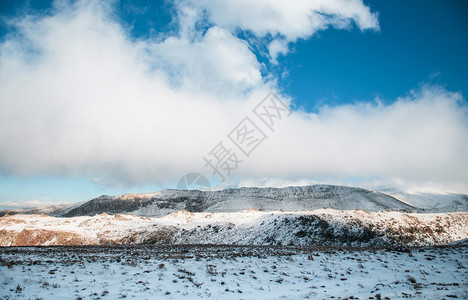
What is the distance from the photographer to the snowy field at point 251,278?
948 cm

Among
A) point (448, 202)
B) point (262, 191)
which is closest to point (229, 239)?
point (262, 191)

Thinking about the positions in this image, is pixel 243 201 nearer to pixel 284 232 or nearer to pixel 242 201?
pixel 242 201

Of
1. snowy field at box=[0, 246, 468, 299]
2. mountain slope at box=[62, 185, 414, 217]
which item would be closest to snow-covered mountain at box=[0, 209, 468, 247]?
snowy field at box=[0, 246, 468, 299]

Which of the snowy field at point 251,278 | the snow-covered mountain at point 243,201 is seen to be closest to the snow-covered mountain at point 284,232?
the snowy field at point 251,278

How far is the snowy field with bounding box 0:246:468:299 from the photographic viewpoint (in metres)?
9.48

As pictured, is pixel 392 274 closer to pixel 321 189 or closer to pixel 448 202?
pixel 321 189

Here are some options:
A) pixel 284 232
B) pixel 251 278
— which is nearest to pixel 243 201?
pixel 284 232

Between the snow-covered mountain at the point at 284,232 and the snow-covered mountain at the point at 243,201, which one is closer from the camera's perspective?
the snow-covered mountain at the point at 284,232

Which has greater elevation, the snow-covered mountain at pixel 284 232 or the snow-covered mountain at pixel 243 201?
the snow-covered mountain at pixel 243 201

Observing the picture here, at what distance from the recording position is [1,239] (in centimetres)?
4000

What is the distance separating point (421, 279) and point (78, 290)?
15618mm

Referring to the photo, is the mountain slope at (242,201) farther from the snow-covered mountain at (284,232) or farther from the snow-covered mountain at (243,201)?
the snow-covered mountain at (284,232)

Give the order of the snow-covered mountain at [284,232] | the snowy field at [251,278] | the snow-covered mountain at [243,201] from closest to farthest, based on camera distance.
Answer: the snowy field at [251,278] → the snow-covered mountain at [284,232] → the snow-covered mountain at [243,201]

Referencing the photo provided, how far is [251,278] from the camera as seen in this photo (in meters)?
12.0
